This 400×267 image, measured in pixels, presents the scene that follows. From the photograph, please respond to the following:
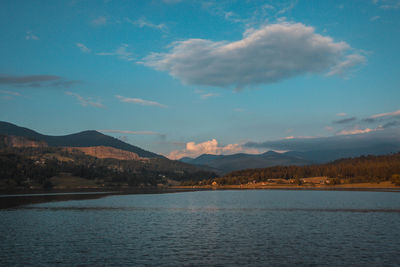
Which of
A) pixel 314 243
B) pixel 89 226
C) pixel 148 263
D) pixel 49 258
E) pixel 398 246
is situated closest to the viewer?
pixel 148 263

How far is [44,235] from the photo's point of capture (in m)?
67.9

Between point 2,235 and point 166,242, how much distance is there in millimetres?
33056

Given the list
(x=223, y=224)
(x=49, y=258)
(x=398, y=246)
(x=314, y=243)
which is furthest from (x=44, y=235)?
(x=398, y=246)

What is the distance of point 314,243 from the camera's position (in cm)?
5734

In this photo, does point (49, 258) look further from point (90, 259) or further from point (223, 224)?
point (223, 224)

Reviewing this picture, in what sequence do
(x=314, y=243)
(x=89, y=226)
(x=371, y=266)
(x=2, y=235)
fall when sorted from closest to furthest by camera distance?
(x=371, y=266)
(x=314, y=243)
(x=2, y=235)
(x=89, y=226)

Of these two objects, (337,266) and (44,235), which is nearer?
(337,266)

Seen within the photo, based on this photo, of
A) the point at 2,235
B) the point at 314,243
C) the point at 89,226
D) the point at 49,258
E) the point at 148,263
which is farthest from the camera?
the point at 89,226

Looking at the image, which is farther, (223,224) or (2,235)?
(223,224)

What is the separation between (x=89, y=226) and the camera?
266 ft

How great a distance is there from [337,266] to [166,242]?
28.0 m

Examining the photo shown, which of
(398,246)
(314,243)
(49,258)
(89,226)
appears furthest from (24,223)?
(398,246)

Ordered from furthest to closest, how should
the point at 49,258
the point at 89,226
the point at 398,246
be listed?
the point at 89,226 → the point at 398,246 → the point at 49,258

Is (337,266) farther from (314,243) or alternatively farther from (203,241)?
(203,241)
